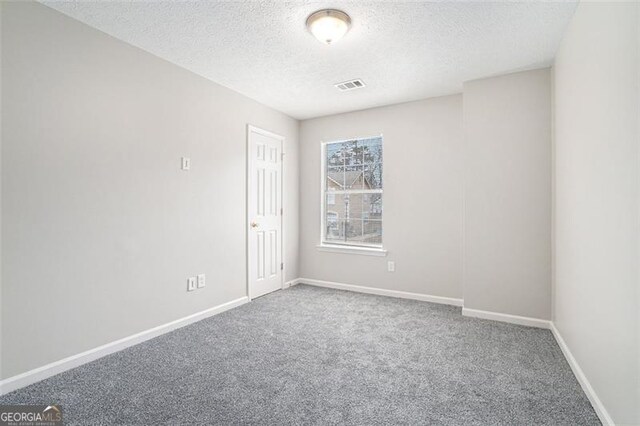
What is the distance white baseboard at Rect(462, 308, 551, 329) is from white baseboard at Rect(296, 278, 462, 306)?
38 cm

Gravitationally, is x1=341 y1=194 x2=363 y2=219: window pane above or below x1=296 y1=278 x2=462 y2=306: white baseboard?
above

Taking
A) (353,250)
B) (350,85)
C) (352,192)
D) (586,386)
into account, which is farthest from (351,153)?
(586,386)

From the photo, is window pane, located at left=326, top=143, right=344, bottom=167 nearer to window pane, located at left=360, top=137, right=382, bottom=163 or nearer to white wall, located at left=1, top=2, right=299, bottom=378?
window pane, located at left=360, top=137, right=382, bottom=163

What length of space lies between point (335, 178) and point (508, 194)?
230 centimetres

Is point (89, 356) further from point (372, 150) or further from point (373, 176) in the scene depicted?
point (372, 150)

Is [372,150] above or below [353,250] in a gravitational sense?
above

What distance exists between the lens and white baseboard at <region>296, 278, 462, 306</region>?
3.89 meters

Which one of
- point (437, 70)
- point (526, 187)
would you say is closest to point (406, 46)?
point (437, 70)

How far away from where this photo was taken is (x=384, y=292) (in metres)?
4.30

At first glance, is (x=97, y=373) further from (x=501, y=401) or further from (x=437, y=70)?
(x=437, y=70)

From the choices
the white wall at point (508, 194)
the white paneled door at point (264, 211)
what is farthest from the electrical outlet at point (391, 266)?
the white paneled door at point (264, 211)

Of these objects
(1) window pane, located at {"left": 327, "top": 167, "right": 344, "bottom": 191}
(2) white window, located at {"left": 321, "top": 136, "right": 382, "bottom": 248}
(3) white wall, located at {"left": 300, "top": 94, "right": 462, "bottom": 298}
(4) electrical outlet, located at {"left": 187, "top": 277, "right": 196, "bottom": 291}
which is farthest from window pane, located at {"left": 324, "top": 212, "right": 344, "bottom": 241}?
(4) electrical outlet, located at {"left": 187, "top": 277, "right": 196, "bottom": 291}

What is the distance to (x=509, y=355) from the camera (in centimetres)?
252

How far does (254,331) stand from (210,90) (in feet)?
8.37
